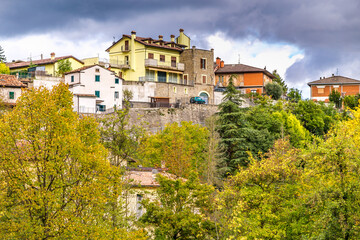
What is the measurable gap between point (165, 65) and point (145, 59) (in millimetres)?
3785

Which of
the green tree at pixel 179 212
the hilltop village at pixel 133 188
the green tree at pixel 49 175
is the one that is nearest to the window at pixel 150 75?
the hilltop village at pixel 133 188

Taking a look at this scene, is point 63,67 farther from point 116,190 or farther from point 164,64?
point 116,190

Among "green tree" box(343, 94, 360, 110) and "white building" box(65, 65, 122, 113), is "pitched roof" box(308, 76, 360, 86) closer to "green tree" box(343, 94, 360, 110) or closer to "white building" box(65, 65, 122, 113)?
"green tree" box(343, 94, 360, 110)

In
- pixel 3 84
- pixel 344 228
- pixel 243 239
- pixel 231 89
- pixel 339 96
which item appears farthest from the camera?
pixel 339 96

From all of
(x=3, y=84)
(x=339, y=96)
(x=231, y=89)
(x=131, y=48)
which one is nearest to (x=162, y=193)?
(x=231, y=89)

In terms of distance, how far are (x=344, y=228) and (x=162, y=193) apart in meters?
10.2

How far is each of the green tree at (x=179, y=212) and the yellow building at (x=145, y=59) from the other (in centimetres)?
4699

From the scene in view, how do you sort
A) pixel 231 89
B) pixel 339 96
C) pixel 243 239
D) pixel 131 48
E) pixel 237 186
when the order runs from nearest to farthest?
pixel 243 239 < pixel 237 186 < pixel 231 89 < pixel 131 48 < pixel 339 96

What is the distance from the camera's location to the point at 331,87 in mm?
99750

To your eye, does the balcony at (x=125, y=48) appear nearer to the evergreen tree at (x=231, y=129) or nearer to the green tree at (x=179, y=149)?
the green tree at (x=179, y=149)

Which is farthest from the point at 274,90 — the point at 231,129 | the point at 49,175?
the point at 49,175

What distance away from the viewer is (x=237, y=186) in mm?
27812

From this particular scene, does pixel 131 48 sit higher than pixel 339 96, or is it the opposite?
pixel 131 48

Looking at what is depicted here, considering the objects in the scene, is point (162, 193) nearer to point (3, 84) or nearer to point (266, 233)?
point (266, 233)
